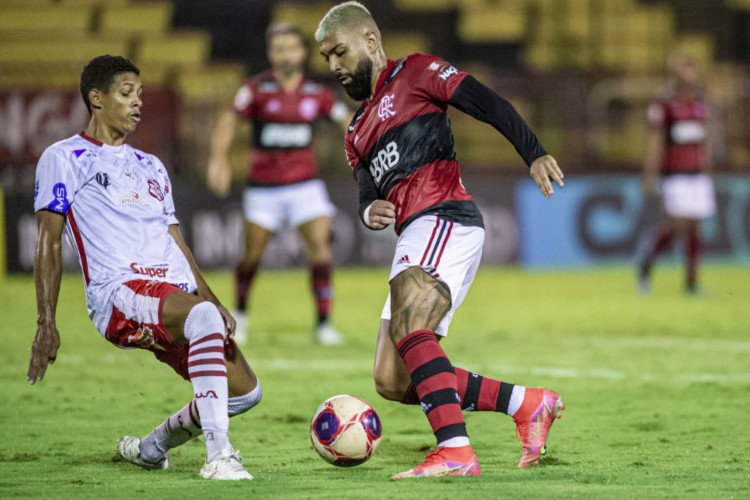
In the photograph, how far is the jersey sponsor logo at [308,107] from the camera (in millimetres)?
10672

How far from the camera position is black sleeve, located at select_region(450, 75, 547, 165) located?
500 centimetres

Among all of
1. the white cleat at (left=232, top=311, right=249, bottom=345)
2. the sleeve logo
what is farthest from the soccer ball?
the white cleat at (left=232, top=311, right=249, bottom=345)

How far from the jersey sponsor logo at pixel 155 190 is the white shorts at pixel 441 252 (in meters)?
1.09

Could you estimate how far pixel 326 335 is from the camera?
10.4 metres

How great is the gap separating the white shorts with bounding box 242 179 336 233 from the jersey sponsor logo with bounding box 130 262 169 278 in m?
5.30

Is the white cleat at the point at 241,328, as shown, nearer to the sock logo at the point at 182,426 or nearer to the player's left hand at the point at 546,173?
the sock logo at the point at 182,426

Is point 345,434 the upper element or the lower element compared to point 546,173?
lower

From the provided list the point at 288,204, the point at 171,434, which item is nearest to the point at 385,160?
the point at 171,434

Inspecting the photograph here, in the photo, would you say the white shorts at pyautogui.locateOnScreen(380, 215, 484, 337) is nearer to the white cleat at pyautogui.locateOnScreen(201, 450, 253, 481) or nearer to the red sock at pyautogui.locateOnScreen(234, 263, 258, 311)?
the white cleat at pyautogui.locateOnScreen(201, 450, 253, 481)

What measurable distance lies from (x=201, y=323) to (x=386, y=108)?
1.26 metres

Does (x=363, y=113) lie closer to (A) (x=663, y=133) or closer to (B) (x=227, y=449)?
(B) (x=227, y=449)

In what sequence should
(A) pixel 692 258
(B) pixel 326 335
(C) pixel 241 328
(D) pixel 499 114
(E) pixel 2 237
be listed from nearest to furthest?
(D) pixel 499 114 → (B) pixel 326 335 → (C) pixel 241 328 → (A) pixel 692 258 → (E) pixel 2 237

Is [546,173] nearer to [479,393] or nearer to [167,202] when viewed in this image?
[479,393]

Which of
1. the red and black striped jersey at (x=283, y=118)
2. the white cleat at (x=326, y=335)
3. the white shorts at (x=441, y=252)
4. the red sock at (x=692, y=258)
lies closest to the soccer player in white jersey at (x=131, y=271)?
the white shorts at (x=441, y=252)
